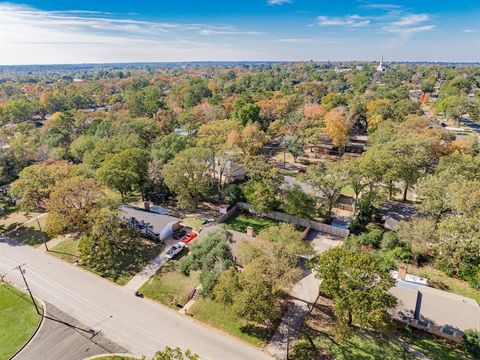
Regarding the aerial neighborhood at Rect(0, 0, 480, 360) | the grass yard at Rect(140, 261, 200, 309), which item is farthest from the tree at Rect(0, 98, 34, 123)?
the grass yard at Rect(140, 261, 200, 309)

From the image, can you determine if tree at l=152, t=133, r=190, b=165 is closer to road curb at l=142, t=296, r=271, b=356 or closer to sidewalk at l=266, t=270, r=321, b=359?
road curb at l=142, t=296, r=271, b=356

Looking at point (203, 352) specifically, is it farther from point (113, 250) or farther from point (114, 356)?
point (113, 250)

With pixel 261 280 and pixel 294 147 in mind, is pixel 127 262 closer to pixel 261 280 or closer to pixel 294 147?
pixel 261 280

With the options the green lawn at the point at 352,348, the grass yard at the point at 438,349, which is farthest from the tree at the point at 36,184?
the grass yard at the point at 438,349

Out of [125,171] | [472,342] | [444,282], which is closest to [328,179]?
[444,282]

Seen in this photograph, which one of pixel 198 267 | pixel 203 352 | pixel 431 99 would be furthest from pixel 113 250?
pixel 431 99

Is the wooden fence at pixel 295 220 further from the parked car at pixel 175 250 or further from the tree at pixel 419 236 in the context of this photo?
the tree at pixel 419 236
